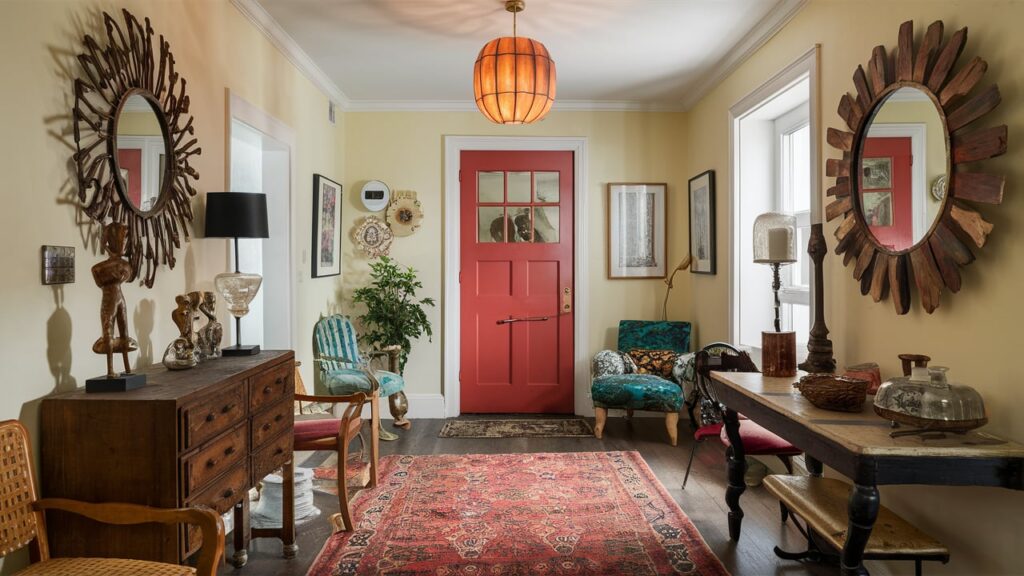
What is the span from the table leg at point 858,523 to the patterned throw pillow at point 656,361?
3.14 m

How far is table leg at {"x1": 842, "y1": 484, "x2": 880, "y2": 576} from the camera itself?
1858 millimetres

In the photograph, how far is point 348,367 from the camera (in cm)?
462

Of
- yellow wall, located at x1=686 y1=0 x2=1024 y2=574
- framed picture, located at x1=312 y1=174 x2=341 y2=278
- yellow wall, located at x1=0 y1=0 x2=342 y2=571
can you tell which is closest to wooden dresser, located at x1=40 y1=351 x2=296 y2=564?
yellow wall, located at x1=0 y1=0 x2=342 y2=571

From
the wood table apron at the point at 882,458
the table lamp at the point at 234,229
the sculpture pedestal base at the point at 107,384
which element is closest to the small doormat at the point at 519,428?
the table lamp at the point at 234,229

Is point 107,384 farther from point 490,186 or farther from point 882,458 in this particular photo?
point 490,186

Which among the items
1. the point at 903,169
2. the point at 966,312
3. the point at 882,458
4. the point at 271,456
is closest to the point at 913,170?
the point at 903,169

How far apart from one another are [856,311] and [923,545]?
111 centimetres

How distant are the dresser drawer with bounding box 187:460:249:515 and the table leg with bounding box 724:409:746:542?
6.81 feet

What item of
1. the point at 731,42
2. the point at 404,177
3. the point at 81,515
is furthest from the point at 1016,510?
the point at 404,177

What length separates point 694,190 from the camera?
5.32m

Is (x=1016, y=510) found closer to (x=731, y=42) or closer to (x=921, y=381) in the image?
(x=921, y=381)

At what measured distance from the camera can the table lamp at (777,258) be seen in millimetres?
2902

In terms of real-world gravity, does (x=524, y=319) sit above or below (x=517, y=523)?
above

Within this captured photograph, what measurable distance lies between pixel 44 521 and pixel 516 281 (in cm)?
409
